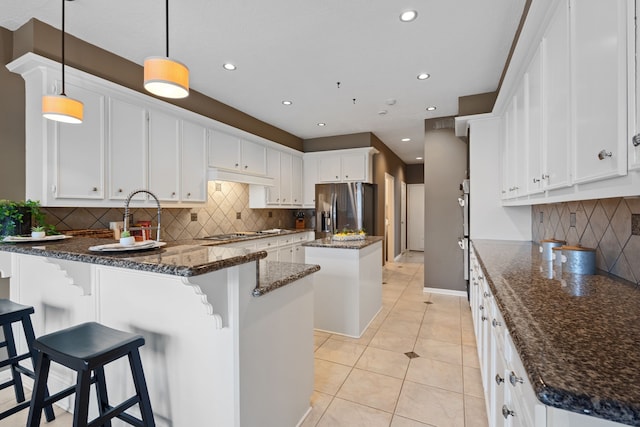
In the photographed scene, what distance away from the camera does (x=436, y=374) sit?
225cm

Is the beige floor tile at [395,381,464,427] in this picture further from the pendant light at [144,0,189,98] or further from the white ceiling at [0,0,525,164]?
the white ceiling at [0,0,525,164]

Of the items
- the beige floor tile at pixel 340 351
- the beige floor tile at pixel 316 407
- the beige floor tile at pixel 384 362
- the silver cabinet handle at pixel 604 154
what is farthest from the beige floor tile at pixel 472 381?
the silver cabinet handle at pixel 604 154

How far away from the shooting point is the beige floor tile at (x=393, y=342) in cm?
267

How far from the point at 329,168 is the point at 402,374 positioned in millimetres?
3818

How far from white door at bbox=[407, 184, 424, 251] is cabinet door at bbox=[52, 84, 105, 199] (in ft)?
25.4

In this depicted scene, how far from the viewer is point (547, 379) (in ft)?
1.83

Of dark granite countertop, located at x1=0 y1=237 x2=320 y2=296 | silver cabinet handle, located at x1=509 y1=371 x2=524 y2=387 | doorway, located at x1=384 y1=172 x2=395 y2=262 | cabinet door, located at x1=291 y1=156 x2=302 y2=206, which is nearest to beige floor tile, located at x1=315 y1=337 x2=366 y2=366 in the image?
dark granite countertop, located at x1=0 y1=237 x2=320 y2=296

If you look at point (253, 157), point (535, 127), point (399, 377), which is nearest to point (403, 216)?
point (253, 157)

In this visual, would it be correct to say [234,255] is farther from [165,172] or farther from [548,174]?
[165,172]

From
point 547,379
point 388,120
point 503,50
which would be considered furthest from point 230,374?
point 388,120

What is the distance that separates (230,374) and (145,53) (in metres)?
2.81

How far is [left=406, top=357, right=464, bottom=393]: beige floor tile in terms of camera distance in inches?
83.5

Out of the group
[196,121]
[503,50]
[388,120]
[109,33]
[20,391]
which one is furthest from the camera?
[388,120]

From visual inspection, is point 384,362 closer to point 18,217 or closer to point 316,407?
point 316,407
